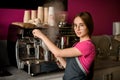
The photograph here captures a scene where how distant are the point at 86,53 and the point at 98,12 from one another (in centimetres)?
159

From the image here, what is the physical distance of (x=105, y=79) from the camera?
89.7 inches

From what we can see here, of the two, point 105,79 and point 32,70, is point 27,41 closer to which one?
point 32,70

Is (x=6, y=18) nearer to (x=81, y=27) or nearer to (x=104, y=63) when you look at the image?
(x=81, y=27)

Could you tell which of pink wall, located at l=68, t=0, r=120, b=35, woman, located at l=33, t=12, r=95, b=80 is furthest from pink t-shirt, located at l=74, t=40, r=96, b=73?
pink wall, located at l=68, t=0, r=120, b=35

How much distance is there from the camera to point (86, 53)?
150cm

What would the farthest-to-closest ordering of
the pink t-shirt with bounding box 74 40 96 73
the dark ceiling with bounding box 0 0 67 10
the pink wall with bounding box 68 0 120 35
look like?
the pink wall with bounding box 68 0 120 35
the dark ceiling with bounding box 0 0 67 10
the pink t-shirt with bounding box 74 40 96 73

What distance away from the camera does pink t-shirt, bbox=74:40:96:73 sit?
1500 millimetres

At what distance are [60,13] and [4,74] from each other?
0.96 m

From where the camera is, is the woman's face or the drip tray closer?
the woman's face

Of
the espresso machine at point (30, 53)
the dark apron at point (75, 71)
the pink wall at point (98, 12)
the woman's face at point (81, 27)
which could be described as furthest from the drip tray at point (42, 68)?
the pink wall at point (98, 12)

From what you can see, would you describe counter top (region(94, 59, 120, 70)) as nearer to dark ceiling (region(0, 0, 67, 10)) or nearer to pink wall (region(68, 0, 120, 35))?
pink wall (region(68, 0, 120, 35))

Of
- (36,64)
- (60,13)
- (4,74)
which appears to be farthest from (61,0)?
(4,74)

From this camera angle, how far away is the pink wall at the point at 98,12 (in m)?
2.22

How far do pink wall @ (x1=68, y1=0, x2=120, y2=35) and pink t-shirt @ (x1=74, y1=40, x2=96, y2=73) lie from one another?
3.79 feet
